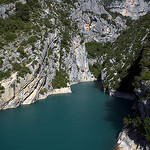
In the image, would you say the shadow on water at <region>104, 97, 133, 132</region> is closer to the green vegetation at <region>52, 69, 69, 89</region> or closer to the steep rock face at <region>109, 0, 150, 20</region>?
the green vegetation at <region>52, 69, 69, 89</region>

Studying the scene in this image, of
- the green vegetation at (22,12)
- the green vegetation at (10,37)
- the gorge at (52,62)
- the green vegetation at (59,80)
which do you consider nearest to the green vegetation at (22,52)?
the gorge at (52,62)

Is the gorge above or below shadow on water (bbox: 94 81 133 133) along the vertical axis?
above

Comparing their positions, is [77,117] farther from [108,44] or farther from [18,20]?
[108,44]

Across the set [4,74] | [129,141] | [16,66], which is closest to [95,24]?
[16,66]

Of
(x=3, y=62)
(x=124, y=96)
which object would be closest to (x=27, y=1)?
(x=3, y=62)

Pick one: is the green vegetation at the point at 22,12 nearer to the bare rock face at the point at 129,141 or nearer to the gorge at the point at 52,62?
the gorge at the point at 52,62

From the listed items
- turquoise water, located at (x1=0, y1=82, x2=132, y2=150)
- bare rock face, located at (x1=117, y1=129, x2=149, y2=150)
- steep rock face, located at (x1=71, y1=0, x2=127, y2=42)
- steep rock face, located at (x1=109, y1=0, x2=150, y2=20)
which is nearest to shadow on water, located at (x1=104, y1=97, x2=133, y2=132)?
turquoise water, located at (x1=0, y1=82, x2=132, y2=150)
